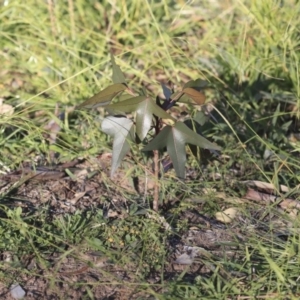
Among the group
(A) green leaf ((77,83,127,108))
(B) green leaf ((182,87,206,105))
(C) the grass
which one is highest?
(A) green leaf ((77,83,127,108))

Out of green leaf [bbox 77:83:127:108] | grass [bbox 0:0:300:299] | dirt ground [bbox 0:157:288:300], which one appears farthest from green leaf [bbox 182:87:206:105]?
dirt ground [bbox 0:157:288:300]

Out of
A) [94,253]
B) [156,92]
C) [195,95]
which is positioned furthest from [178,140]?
[156,92]

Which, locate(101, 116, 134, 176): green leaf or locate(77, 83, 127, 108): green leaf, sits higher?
locate(77, 83, 127, 108): green leaf

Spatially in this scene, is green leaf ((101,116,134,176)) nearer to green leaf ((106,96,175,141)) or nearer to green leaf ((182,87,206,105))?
green leaf ((106,96,175,141))

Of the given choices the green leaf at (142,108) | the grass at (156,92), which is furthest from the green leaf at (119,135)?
the grass at (156,92)

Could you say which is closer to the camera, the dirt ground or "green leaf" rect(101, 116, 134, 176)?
the dirt ground

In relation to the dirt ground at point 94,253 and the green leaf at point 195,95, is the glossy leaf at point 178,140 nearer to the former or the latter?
the green leaf at point 195,95

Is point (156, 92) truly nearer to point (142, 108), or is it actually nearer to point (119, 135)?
point (119, 135)
